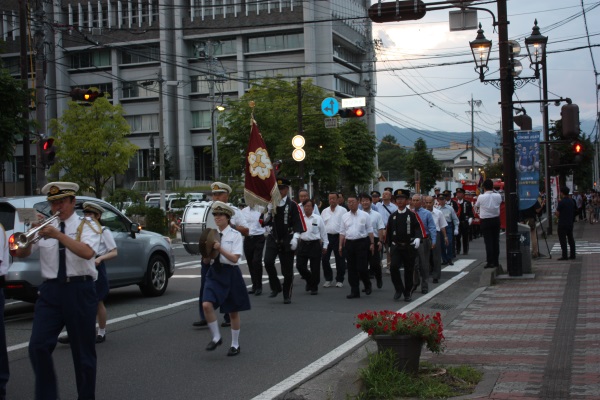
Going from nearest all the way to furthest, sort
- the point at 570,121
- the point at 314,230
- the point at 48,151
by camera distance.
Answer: the point at 314,230
the point at 570,121
the point at 48,151

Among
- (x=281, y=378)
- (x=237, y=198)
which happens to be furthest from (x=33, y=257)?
(x=237, y=198)

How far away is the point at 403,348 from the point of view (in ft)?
22.7

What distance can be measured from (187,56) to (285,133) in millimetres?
32601

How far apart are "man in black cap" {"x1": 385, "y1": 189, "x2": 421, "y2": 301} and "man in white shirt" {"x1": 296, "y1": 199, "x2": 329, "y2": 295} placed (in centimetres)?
163

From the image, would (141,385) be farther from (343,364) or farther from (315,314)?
(315,314)

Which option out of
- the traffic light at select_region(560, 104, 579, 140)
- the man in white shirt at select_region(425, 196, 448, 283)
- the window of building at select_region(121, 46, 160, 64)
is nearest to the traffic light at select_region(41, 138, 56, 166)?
the man in white shirt at select_region(425, 196, 448, 283)

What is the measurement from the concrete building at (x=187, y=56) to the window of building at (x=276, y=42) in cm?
9

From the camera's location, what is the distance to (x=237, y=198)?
3788 cm

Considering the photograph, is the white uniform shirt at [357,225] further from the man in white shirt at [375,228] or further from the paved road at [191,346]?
the paved road at [191,346]

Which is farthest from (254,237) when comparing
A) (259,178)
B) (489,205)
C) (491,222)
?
(491,222)

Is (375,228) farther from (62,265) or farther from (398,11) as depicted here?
(62,265)

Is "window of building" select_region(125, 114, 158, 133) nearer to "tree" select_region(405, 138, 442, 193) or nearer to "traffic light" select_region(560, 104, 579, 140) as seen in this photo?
"tree" select_region(405, 138, 442, 193)

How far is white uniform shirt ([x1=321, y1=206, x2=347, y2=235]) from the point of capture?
51.8 ft

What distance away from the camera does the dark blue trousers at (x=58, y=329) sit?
584 centimetres
